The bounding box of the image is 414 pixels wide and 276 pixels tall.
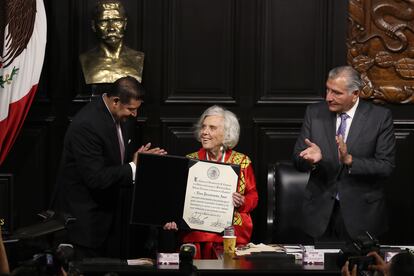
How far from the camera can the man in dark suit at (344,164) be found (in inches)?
265

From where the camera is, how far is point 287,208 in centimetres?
728

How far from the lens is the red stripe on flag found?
7477 millimetres

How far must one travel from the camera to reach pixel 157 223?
21.5 ft

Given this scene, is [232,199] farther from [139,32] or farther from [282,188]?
[139,32]

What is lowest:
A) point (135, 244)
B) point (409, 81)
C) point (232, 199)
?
point (135, 244)

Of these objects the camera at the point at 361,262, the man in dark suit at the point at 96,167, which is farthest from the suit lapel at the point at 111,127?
the camera at the point at 361,262

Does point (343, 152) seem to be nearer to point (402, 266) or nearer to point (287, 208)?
point (287, 208)

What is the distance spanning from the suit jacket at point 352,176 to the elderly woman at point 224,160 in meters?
0.40

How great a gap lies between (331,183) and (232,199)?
27.1 inches

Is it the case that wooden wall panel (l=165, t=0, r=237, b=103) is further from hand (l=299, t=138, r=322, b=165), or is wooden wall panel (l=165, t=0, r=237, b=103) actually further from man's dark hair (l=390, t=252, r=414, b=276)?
man's dark hair (l=390, t=252, r=414, b=276)

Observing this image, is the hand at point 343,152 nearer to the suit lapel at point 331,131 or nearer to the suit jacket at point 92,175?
the suit lapel at point 331,131

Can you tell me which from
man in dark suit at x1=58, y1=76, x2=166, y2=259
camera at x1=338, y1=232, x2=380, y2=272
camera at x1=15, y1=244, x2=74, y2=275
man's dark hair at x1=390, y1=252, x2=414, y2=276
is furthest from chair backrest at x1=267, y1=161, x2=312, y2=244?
man's dark hair at x1=390, y1=252, x2=414, y2=276

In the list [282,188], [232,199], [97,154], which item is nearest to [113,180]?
[97,154]

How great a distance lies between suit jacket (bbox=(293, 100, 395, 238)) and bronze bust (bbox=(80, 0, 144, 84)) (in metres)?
1.61
